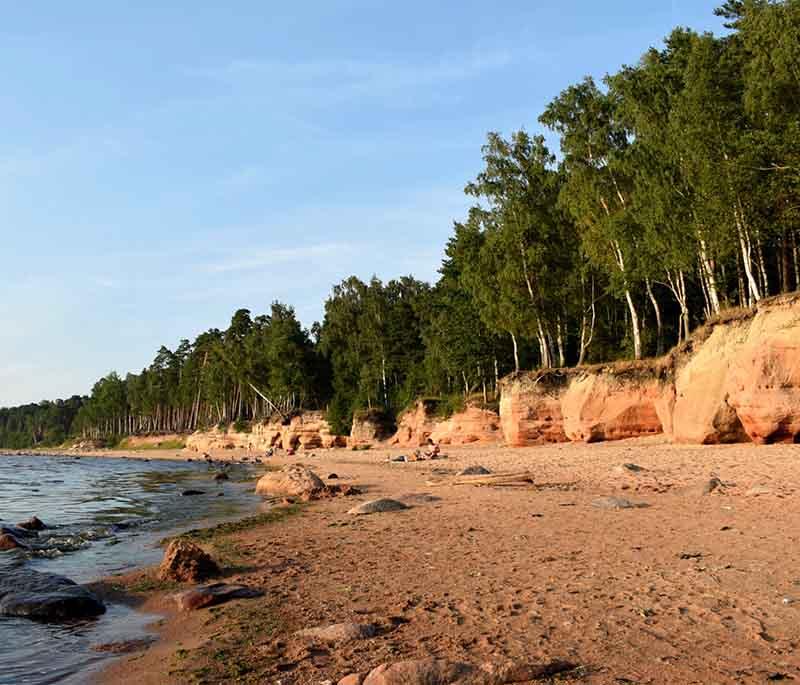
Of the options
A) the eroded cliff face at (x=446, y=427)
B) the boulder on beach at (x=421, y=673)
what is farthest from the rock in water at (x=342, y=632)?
the eroded cliff face at (x=446, y=427)

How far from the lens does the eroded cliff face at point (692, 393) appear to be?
20.8 m

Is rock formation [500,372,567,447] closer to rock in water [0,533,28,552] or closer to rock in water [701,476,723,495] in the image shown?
rock in water [701,476,723,495]

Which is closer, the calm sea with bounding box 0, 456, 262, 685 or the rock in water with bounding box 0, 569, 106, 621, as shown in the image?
the calm sea with bounding box 0, 456, 262, 685

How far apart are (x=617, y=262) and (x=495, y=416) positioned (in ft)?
53.6

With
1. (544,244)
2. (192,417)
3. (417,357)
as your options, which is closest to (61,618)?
(544,244)

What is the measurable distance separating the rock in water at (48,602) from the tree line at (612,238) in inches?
943

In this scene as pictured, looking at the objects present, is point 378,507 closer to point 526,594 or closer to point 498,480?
point 498,480

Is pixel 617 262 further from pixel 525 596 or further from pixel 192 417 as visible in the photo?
pixel 192 417

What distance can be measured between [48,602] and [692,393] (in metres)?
23.8

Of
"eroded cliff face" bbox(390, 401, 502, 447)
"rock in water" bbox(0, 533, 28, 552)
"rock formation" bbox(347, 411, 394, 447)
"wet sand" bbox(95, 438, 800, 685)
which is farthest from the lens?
"rock formation" bbox(347, 411, 394, 447)

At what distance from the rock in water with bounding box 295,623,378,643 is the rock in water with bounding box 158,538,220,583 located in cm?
367

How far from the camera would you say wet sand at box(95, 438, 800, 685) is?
498 cm

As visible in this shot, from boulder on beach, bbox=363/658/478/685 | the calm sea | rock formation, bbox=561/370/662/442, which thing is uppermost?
rock formation, bbox=561/370/662/442

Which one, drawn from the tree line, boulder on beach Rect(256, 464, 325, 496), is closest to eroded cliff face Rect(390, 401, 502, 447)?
the tree line
